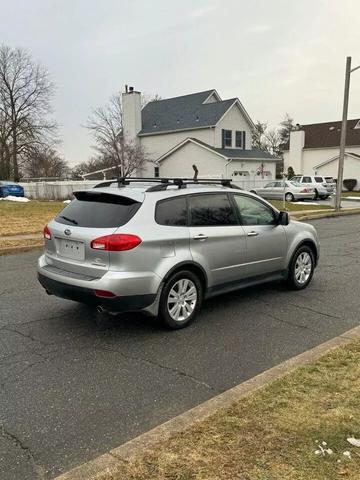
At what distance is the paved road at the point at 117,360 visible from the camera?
10.5ft

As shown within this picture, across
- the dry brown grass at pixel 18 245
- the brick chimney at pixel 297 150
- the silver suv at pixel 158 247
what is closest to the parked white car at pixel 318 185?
the brick chimney at pixel 297 150

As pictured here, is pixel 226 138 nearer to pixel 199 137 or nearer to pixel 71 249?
pixel 199 137

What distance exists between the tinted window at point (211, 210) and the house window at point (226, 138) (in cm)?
3412

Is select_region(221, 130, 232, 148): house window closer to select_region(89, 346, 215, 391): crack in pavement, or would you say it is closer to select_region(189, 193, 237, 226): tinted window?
select_region(189, 193, 237, 226): tinted window

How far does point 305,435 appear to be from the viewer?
118 inches

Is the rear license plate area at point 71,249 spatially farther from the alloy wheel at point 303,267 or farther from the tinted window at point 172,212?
the alloy wheel at point 303,267

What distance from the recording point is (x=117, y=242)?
478 cm

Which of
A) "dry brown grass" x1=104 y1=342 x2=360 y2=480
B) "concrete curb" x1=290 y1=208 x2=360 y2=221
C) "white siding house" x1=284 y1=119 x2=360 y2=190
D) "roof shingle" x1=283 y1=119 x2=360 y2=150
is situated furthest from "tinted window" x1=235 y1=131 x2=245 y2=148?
"dry brown grass" x1=104 y1=342 x2=360 y2=480

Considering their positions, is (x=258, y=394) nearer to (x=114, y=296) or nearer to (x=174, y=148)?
(x=114, y=296)

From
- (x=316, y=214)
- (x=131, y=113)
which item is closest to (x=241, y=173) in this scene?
(x=131, y=113)

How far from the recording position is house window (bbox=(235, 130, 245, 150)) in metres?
40.4

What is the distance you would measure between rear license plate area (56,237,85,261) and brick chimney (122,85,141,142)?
1504 inches

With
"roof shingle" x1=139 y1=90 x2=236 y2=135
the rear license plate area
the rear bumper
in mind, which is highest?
"roof shingle" x1=139 y1=90 x2=236 y2=135

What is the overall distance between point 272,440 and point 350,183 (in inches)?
1892
